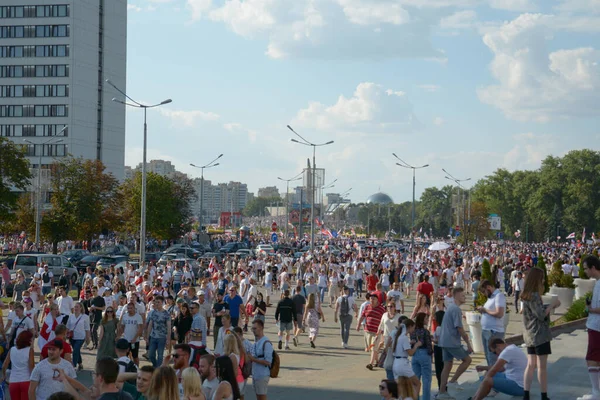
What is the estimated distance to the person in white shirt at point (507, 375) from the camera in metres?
9.99

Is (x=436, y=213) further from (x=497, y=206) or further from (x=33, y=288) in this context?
(x=33, y=288)

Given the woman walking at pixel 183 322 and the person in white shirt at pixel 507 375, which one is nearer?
the person in white shirt at pixel 507 375

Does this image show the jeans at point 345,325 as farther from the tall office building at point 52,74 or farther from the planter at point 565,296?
the tall office building at point 52,74

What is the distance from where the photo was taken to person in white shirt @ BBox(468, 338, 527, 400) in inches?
393

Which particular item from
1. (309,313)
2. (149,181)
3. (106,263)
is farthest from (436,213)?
(309,313)

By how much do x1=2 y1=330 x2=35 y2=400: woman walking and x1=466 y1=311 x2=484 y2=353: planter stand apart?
9941 mm

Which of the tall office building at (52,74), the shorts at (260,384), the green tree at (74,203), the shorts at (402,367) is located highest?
the tall office building at (52,74)

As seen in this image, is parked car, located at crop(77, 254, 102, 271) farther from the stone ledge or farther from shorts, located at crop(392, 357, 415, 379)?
shorts, located at crop(392, 357, 415, 379)

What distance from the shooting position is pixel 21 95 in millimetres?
99312

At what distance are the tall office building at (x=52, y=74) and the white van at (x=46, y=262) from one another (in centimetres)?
6275

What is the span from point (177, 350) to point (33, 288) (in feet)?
37.9

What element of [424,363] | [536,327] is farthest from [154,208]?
[536,327]

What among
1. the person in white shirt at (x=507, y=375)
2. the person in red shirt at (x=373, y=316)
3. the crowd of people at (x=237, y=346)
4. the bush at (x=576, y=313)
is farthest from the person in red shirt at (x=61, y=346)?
the bush at (x=576, y=313)

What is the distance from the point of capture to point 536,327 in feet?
32.3
